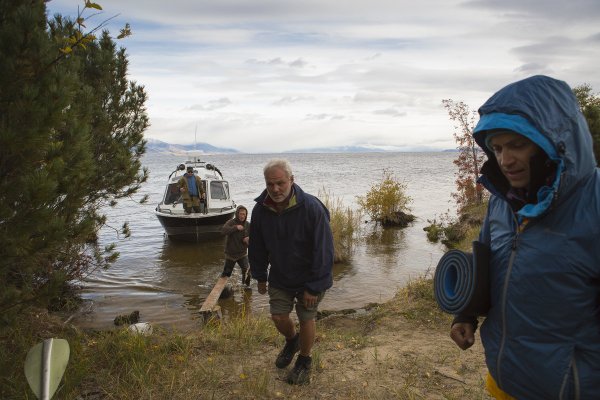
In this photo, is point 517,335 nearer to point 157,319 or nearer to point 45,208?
point 45,208

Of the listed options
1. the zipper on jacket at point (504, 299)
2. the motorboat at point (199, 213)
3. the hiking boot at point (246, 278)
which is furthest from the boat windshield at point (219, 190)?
the zipper on jacket at point (504, 299)

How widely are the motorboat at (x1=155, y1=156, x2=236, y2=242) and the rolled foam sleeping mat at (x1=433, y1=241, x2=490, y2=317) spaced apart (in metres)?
13.2

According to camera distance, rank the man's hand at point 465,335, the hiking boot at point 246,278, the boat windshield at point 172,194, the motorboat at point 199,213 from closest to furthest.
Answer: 1. the man's hand at point 465,335
2. the hiking boot at point 246,278
3. the motorboat at point 199,213
4. the boat windshield at point 172,194

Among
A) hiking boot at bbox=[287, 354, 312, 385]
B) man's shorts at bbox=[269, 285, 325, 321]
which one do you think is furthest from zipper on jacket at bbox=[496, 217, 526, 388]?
hiking boot at bbox=[287, 354, 312, 385]

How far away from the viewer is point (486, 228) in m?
2.20

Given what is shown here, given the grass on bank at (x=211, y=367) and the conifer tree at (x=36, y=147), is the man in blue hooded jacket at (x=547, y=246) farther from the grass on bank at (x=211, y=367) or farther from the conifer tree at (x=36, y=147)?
the conifer tree at (x=36, y=147)

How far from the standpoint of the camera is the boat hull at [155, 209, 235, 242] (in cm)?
1491

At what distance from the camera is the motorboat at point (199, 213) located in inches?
591

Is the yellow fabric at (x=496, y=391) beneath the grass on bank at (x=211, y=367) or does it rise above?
above

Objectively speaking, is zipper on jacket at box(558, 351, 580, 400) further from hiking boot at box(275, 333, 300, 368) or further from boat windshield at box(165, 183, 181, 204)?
boat windshield at box(165, 183, 181, 204)

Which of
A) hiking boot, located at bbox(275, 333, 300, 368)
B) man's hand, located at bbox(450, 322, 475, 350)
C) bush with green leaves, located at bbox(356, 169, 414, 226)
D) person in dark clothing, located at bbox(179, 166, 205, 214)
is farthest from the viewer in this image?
bush with green leaves, located at bbox(356, 169, 414, 226)

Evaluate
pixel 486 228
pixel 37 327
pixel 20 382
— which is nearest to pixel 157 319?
pixel 37 327

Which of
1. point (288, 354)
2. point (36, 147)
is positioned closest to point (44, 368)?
point (36, 147)

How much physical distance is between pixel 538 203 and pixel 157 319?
823 cm
